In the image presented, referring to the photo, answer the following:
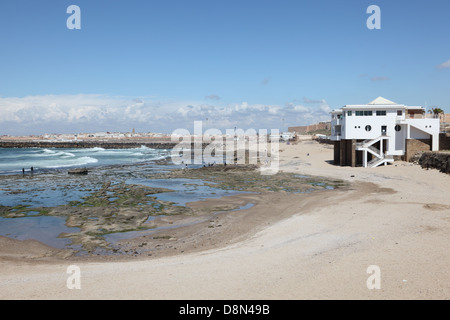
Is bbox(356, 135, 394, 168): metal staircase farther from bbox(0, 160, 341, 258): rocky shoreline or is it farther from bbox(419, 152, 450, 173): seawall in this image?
bbox(0, 160, 341, 258): rocky shoreline

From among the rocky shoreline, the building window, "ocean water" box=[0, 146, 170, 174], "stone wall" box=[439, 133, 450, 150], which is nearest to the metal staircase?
the building window

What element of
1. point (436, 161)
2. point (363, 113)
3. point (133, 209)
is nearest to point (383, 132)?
point (363, 113)

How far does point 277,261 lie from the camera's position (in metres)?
11.3

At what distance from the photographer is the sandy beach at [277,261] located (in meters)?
8.71

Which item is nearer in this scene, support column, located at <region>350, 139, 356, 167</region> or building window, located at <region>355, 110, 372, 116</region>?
building window, located at <region>355, 110, 372, 116</region>

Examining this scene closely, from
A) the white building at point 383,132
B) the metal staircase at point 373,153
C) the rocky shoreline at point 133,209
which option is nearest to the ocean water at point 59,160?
the rocky shoreline at point 133,209

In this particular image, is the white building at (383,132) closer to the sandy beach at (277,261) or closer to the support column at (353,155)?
the support column at (353,155)

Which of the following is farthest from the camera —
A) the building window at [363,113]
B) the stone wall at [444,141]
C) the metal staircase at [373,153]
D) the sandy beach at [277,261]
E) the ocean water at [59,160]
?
the ocean water at [59,160]

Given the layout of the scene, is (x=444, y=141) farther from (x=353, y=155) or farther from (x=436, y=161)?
(x=353, y=155)

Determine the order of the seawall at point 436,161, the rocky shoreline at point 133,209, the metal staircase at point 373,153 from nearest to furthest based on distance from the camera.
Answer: the rocky shoreline at point 133,209 < the seawall at point 436,161 < the metal staircase at point 373,153

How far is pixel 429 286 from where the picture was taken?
8.71 m

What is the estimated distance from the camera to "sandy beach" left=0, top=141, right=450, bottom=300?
28.6ft

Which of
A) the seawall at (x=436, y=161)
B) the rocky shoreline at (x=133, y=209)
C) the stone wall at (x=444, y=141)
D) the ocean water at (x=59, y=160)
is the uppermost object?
the stone wall at (x=444, y=141)

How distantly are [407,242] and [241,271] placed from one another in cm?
707
